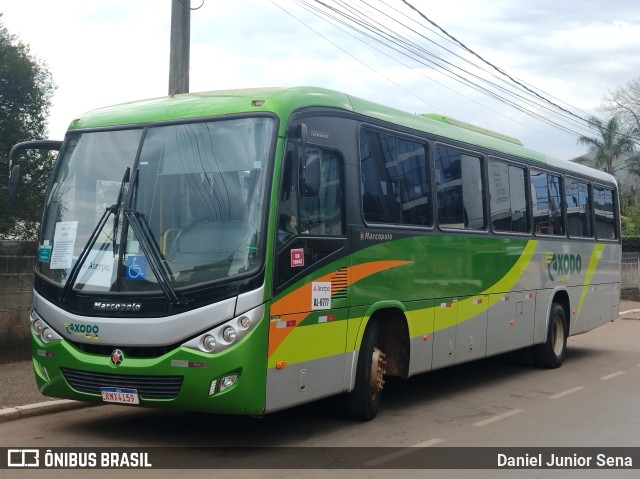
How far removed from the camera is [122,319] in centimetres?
774

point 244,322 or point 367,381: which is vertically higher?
point 244,322

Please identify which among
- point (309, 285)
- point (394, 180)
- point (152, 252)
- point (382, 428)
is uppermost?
point (394, 180)

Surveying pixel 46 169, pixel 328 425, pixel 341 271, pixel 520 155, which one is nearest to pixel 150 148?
pixel 341 271

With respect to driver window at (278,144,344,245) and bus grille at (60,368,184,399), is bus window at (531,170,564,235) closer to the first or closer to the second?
driver window at (278,144,344,245)

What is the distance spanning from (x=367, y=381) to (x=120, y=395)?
2715mm

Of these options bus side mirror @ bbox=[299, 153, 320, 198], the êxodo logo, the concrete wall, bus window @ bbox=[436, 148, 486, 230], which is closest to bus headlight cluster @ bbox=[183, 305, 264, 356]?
bus side mirror @ bbox=[299, 153, 320, 198]

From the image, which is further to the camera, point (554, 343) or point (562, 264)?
point (562, 264)

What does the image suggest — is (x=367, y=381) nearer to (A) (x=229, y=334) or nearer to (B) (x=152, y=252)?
(A) (x=229, y=334)

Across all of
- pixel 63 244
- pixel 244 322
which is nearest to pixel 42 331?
pixel 63 244

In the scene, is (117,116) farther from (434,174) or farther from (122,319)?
(434,174)

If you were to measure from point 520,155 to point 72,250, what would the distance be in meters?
7.81

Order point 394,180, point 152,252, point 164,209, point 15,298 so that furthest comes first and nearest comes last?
point 15,298 < point 394,180 < point 164,209 < point 152,252

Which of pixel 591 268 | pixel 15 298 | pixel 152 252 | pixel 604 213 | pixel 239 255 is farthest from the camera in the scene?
pixel 604 213

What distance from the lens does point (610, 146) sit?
5388 centimetres
